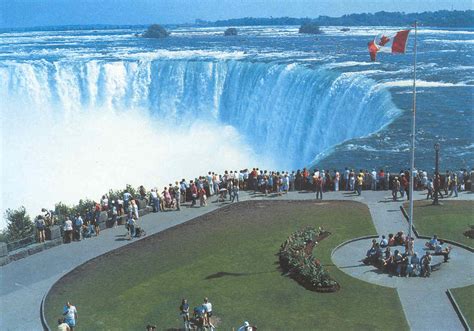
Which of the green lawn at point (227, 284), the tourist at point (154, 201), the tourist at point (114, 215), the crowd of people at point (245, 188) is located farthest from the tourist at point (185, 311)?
the tourist at point (154, 201)

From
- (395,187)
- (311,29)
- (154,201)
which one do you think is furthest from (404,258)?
(311,29)

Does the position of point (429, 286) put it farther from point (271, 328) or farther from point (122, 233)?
point (122, 233)

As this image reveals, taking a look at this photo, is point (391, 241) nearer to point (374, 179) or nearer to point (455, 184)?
point (455, 184)

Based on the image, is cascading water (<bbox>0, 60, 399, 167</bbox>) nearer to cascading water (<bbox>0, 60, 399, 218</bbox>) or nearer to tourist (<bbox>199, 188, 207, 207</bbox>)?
cascading water (<bbox>0, 60, 399, 218</bbox>)

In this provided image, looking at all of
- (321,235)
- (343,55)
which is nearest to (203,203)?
(321,235)

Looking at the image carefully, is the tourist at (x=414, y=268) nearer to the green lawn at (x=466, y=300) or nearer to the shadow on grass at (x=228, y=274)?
the green lawn at (x=466, y=300)

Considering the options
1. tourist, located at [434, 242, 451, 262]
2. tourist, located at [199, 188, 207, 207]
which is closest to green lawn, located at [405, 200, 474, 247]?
tourist, located at [434, 242, 451, 262]
